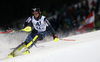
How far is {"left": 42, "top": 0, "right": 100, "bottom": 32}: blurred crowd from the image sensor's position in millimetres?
8172

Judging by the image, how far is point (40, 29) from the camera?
449 cm

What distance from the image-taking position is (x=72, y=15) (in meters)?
8.50

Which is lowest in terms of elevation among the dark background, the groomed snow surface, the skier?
the groomed snow surface

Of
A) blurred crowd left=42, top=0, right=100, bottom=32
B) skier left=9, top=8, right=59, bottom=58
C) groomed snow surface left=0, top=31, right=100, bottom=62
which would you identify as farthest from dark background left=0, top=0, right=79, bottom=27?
groomed snow surface left=0, top=31, right=100, bottom=62

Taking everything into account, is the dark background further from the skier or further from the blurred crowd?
the skier

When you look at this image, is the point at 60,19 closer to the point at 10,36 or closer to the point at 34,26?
the point at 10,36

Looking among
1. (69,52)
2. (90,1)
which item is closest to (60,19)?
(90,1)

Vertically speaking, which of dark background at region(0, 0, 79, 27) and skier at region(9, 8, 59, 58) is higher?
dark background at region(0, 0, 79, 27)

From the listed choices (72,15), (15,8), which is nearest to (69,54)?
(72,15)

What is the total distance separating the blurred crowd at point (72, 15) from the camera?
8.17m

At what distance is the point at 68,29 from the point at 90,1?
245 centimetres

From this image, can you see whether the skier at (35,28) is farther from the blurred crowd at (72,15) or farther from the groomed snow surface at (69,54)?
the blurred crowd at (72,15)

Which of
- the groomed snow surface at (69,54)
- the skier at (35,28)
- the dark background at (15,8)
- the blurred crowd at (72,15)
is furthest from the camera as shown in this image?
the blurred crowd at (72,15)

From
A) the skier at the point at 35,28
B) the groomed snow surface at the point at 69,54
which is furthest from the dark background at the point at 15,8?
the groomed snow surface at the point at 69,54
